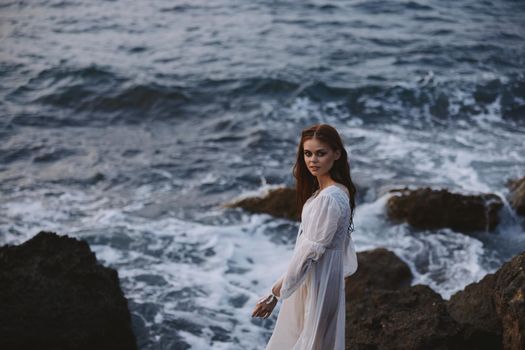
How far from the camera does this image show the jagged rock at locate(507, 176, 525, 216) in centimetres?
842

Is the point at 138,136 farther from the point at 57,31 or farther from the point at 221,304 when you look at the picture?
the point at 57,31

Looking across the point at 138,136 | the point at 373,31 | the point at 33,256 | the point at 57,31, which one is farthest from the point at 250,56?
the point at 33,256

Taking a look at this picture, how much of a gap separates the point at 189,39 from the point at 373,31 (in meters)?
5.73

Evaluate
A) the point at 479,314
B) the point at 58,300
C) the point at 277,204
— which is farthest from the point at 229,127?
the point at 479,314

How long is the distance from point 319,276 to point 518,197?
6078mm

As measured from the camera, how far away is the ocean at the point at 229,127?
7.77 m

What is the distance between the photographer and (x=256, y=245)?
8.38 metres

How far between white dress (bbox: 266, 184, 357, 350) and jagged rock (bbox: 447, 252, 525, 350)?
1124 mm

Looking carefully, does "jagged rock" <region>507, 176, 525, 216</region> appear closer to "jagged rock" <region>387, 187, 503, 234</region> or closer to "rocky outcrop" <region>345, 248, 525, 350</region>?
"jagged rock" <region>387, 187, 503, 234</region>

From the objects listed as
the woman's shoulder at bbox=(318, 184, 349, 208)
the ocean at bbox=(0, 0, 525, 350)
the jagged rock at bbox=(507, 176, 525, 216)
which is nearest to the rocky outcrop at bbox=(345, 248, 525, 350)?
the woman's shoulder at bbox=(318, 184, 349, 208)

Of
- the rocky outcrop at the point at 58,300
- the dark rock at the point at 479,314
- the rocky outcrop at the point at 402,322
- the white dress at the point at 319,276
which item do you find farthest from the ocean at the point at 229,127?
the white dress at the point at 319,276

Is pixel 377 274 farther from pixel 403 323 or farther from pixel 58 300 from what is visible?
pixel 58 300

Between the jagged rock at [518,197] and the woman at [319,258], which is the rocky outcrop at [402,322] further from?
the jagged rock at [518,197]

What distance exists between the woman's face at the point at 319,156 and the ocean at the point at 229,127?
3.27 metres
